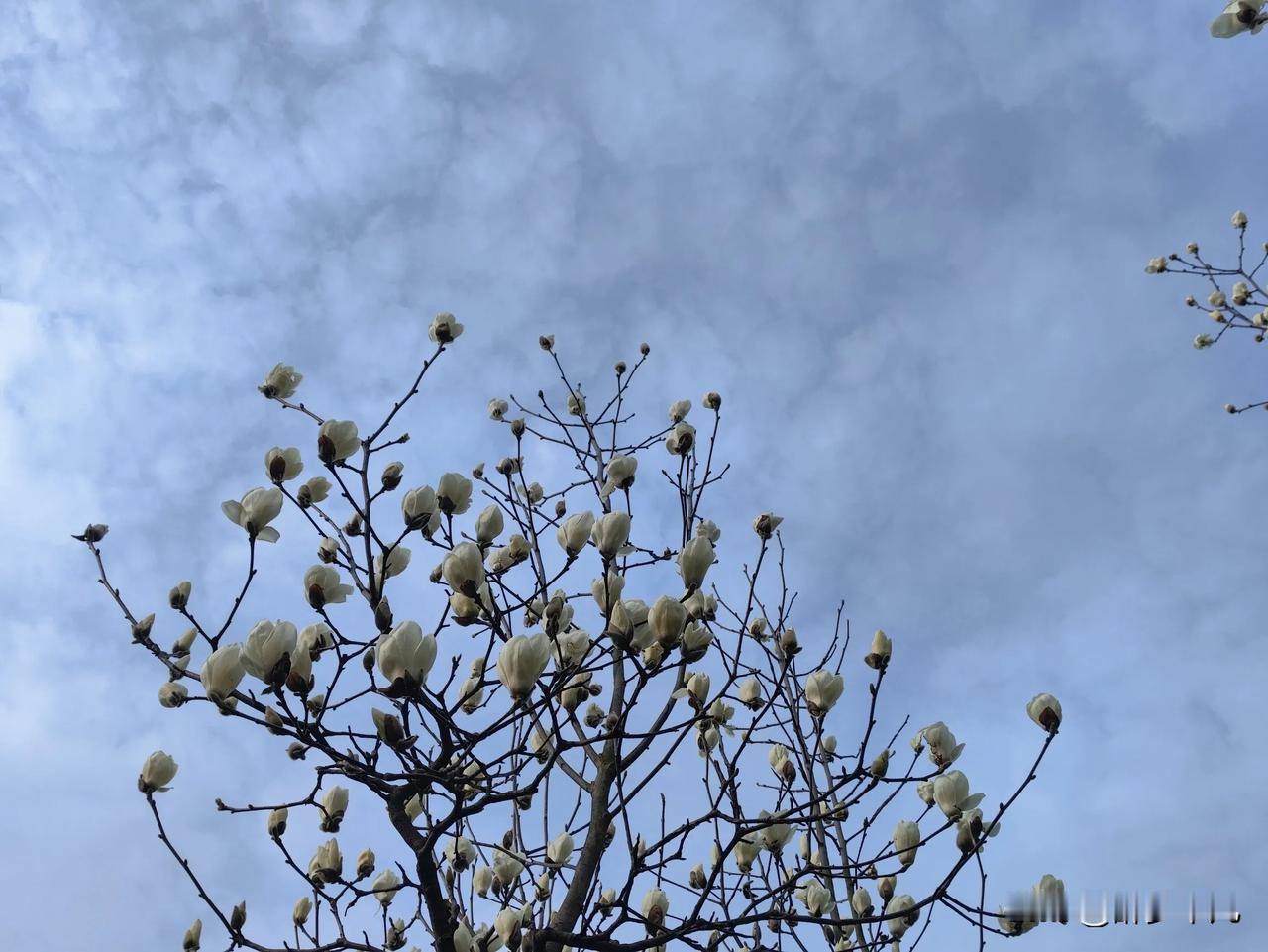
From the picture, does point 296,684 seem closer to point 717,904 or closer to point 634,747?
point 634,747

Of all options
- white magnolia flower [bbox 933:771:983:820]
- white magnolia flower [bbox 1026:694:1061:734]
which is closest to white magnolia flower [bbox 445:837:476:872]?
white magnolia flower [bbox 933:771:983:820]

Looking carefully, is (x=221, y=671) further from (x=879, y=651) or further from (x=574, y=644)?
(x=879, y=651)

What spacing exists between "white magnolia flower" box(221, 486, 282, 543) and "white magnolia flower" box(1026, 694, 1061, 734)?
1.92 metres

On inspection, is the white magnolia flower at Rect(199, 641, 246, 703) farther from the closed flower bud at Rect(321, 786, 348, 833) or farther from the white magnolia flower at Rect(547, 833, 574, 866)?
the white magnolia flower at Rect(547, 833, 574, 866)

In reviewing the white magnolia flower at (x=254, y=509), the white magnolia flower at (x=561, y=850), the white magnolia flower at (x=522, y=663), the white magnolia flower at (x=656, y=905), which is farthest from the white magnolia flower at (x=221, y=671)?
the white magnolia flower at (x=561, y=850)

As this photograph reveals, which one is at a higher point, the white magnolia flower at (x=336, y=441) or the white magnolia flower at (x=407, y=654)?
the white magnolia flower at (x=336, y=441)

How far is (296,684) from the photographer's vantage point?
5.82 feet

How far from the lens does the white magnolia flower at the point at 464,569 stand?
204 centimetres

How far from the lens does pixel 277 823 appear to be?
2480mm

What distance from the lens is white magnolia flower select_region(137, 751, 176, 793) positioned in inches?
83.5

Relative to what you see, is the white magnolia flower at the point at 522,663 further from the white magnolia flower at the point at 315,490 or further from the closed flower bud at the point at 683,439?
the closed flower bud at the point at 683,439

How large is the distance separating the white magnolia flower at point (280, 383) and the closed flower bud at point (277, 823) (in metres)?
1.23

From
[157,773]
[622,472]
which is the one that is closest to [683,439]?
[622,472]

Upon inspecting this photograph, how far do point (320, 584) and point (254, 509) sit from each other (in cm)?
25
